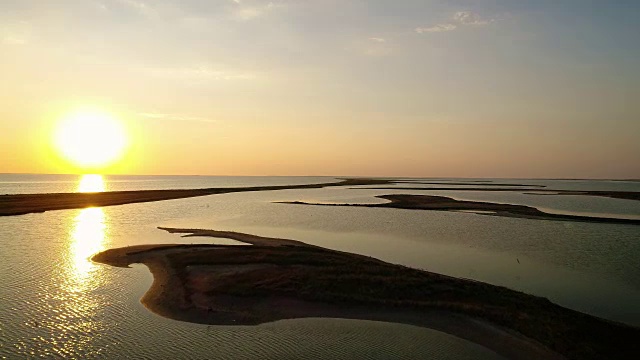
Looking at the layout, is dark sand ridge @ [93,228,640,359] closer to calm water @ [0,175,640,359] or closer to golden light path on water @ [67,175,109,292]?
calm water @ [0,175,640,359]

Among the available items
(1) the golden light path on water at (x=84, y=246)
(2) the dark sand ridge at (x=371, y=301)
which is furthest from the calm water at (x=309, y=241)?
(2) the dark sand ridge at (x=371, y=301)

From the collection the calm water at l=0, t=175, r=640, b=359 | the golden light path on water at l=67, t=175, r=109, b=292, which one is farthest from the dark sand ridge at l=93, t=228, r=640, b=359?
the golden light path on water at l=67, t=175, r=109, b=292

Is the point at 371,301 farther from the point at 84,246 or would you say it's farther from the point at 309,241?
the point at 84,246

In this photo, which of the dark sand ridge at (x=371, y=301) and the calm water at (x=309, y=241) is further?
the dark sand ridge at (x=371, y=301)

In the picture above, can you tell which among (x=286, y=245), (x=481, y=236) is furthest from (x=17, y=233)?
(x=481, y=236)

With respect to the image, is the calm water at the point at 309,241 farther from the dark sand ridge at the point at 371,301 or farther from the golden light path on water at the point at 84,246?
the dark sand ridge at the point at 371,301
